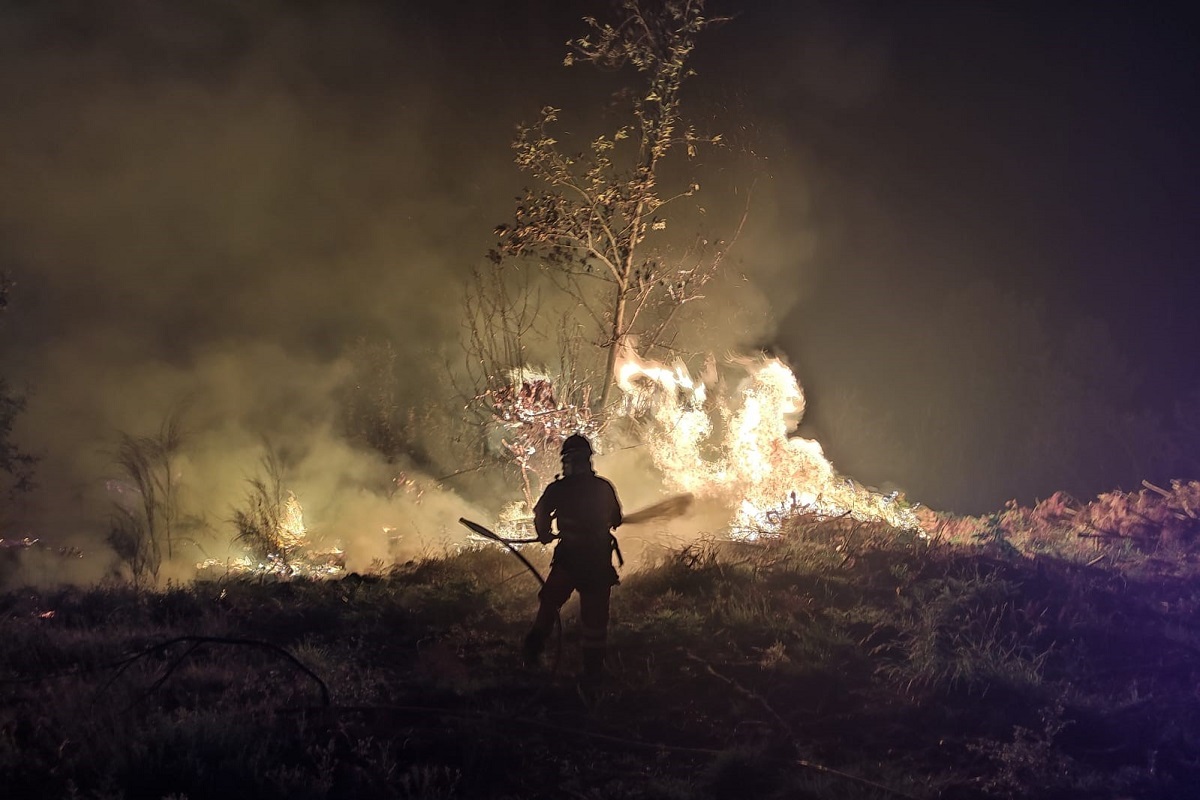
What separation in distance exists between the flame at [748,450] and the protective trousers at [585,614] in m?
6.56

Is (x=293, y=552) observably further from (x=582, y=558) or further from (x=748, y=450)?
(x=582, y=558)

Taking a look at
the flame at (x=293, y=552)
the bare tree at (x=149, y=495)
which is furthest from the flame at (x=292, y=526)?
the bare tree at (x=149, y=495)

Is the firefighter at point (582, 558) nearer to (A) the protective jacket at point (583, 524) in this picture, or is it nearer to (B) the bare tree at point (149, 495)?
(A) the protective jacket at point (583, 524)

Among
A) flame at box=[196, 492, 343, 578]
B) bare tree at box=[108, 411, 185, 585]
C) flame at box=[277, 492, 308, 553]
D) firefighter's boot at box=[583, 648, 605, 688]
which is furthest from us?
bare tree at box=[108, 411, 185, 585]

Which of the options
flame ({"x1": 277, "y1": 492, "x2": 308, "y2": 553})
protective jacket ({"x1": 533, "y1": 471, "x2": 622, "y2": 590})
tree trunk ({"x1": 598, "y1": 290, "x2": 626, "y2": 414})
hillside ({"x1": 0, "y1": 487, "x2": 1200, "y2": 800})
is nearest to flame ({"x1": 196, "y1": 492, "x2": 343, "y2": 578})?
flame ({"x1": 277, "y1": 492, "x2": 308, "y2": 553})

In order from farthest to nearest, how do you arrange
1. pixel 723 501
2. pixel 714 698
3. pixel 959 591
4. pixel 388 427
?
1. pixel 388 427
2. pixel 723 501
3. pixel 959 591
4. pixel 714 698

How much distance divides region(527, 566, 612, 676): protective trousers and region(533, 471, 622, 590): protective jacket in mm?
70

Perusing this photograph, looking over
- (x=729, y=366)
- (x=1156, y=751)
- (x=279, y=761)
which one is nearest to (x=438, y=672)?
(x=279, y=761)

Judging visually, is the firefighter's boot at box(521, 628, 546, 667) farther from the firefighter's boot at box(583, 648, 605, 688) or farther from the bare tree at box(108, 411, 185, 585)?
the bare tree at box(108, 411, 185, 585)

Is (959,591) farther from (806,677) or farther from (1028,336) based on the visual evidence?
(1028,336)

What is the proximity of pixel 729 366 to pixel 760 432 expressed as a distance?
375 cm

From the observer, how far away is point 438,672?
21.7ft

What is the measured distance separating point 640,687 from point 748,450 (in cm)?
839

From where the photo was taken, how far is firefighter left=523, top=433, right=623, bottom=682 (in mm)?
6691
